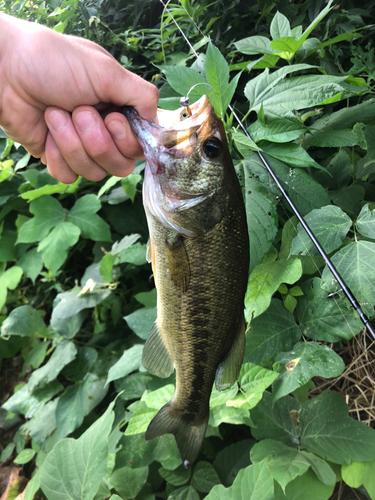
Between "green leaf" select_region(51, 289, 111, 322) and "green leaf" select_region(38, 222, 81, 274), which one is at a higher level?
"green leaf" select_region(38, 222, 81, 274)

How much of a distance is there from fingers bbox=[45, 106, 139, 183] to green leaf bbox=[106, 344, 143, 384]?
953 mm

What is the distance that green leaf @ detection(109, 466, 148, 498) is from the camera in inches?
57.3

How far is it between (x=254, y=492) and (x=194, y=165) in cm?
111

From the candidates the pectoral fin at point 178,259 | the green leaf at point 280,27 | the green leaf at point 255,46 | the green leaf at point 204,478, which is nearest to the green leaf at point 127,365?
the green leaf at point 204,478

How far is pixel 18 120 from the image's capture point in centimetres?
116

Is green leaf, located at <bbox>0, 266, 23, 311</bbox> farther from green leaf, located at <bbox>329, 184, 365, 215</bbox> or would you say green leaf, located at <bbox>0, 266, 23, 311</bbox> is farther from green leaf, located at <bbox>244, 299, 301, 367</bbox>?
green leaf, located at <bbox>329, 184, 365, 215</bbox>

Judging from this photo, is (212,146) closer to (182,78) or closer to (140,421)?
(182,78)

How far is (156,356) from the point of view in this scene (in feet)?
4.01

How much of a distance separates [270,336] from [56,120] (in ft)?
3.86

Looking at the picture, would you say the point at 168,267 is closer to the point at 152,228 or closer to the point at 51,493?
the point at 152,228

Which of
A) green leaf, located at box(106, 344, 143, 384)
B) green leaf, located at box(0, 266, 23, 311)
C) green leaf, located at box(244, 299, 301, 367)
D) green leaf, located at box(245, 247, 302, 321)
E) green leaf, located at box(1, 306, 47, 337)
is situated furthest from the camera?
green leaf, located at box(0, 266, 23, 311)

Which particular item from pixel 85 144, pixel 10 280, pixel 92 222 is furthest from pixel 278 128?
pixel 10 280

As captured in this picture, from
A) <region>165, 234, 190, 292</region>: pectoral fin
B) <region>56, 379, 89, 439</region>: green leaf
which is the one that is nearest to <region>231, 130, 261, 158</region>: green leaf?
<region>165, 234, 190, 292</region>: pectoral fin

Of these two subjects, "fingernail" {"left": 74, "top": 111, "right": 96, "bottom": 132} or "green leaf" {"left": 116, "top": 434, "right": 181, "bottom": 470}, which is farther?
"green leaf" {"left": 116, "top": 434, "right": 181, "bottom": 470}
